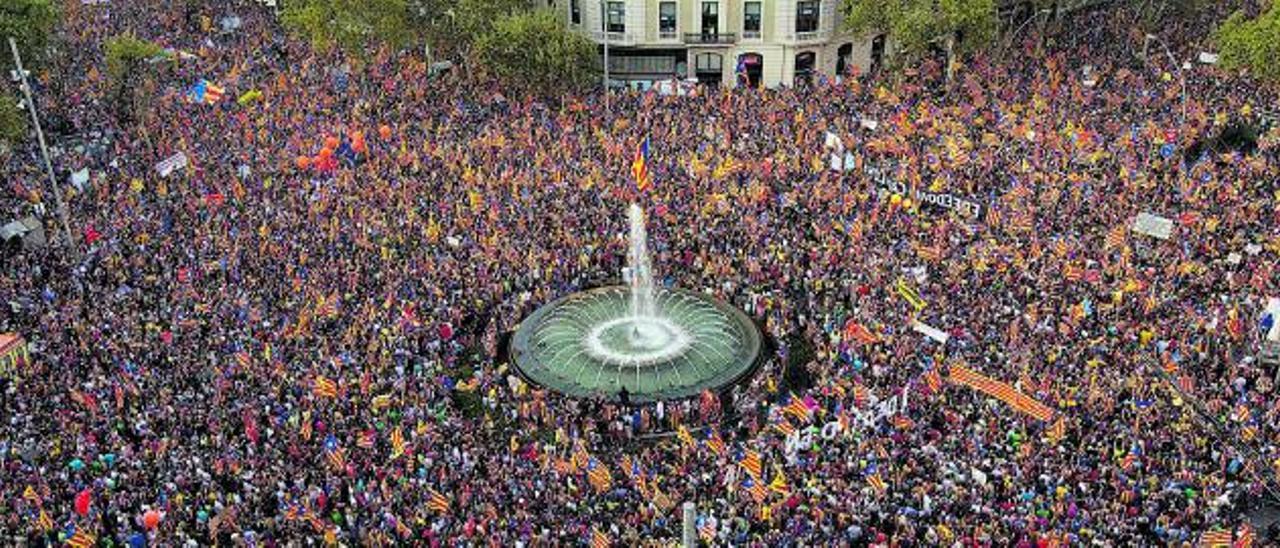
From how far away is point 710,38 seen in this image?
62312mm

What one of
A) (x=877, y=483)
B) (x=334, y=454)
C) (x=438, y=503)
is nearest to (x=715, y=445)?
(x=877, y=483)

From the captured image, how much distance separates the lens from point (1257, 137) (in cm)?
4772

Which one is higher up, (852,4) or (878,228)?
(852,4)

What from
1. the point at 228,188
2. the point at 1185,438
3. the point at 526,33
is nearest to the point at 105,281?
the point at 228,188

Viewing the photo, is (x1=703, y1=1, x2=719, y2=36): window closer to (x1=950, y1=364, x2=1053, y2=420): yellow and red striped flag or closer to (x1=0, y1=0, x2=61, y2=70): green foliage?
(x1=0, y1=0, x2=61, y2=70): green foliage

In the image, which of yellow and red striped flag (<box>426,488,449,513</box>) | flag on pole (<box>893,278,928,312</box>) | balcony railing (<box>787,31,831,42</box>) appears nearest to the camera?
yellow and red striped flag (<box>426,488,449,513</box>)

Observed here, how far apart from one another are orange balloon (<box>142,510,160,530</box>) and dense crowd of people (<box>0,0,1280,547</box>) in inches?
4.1

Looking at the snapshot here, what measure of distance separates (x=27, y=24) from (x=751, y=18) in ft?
114

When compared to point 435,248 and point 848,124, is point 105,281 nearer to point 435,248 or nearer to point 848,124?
point 435,248

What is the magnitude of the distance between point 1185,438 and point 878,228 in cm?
1526

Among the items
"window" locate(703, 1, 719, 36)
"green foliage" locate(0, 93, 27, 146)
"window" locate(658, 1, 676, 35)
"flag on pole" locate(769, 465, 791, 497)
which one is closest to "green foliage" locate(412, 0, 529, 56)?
"window" locate(658, 1, 676, 35)

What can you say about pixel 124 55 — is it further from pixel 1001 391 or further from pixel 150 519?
pixel 1001 391

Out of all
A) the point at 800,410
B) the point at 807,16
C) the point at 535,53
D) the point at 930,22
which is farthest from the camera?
the point at 807,16

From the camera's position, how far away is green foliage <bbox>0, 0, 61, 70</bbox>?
5050 cm
